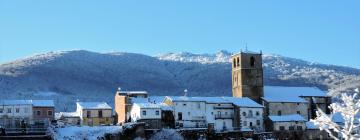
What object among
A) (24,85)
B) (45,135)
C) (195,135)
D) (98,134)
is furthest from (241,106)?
(24,85)

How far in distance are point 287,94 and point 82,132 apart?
121 ft

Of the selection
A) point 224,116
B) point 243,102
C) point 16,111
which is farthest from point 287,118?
point 16,111

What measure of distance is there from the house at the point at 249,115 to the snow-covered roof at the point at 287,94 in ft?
16.8

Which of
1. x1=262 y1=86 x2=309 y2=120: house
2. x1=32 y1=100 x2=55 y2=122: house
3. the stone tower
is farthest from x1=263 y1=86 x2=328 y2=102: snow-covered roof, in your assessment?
x1=32 y1=100 x2=55 y2=122: house

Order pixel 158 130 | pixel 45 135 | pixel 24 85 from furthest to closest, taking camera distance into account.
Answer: pixel 24 85
pixel 158 130
pixel 45 135

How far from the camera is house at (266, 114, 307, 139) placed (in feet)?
274

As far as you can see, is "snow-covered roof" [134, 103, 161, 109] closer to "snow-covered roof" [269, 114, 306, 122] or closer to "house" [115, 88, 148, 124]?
"house" [115, 88, 148, 124]

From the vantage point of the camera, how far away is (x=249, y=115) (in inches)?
3356

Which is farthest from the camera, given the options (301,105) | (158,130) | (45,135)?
(301,105)

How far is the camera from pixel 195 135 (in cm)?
7581

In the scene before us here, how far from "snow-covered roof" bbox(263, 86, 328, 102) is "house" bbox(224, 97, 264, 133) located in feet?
16.8

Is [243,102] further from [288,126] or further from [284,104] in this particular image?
[284,104]

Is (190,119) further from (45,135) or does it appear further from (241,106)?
(45,135)

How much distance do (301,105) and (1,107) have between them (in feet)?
139
